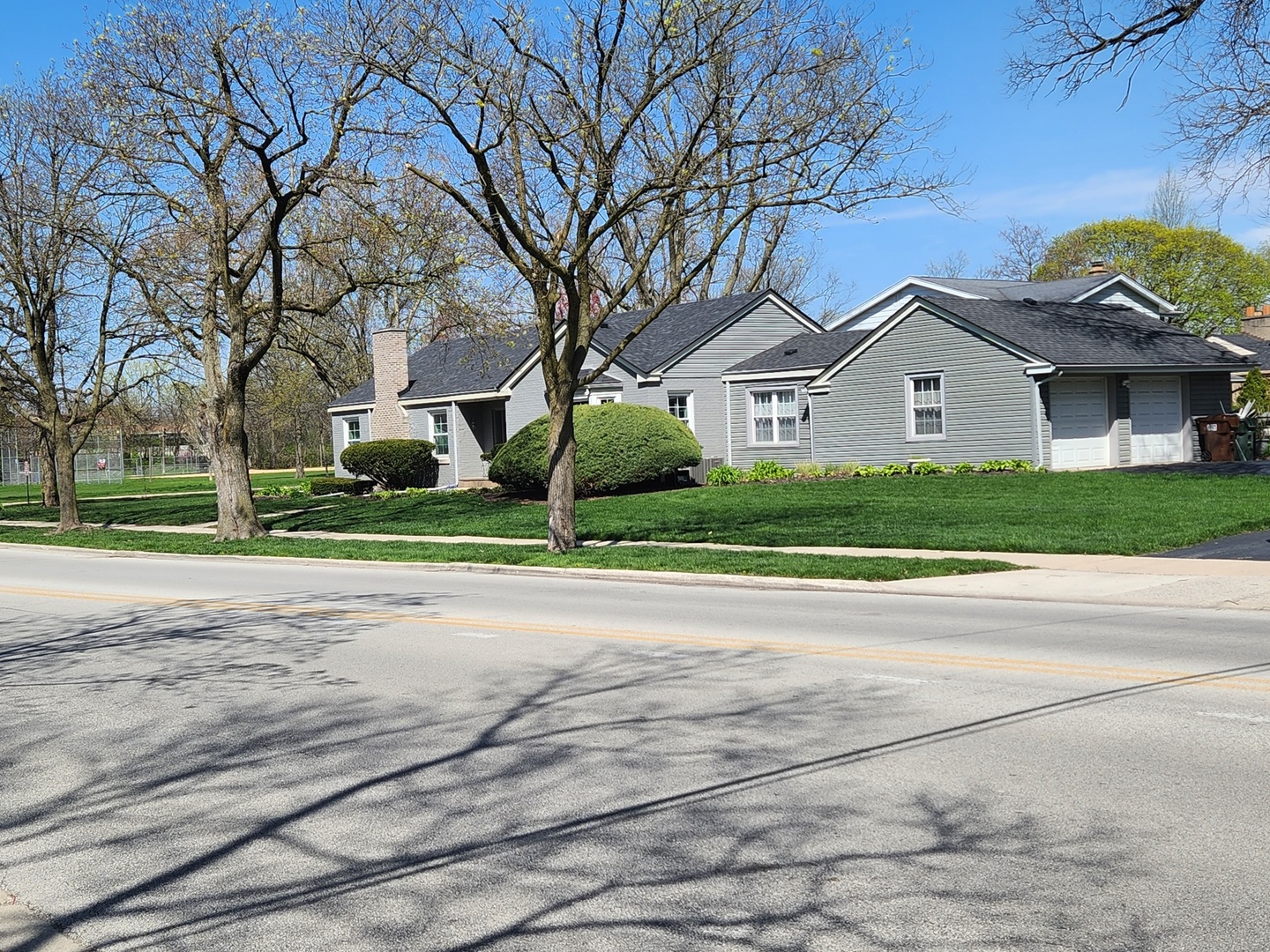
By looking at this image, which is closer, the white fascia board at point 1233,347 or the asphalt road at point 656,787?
the asphalt road at point 656,787

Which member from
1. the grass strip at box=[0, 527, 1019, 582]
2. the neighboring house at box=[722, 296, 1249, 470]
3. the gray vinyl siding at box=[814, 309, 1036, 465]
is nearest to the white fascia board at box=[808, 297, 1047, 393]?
the neighboring house at box=[722, 296, 1249, 470]

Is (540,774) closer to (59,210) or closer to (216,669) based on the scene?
(216,669)

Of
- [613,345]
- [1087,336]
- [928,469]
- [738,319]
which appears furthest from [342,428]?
[1087,336]

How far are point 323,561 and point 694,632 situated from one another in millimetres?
12033

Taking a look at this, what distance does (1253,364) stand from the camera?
3769 centimetres

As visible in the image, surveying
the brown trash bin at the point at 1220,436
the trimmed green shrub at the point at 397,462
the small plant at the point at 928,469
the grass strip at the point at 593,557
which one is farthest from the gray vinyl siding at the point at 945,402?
the grass strip at the point at 593,557

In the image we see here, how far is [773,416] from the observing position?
128 feet

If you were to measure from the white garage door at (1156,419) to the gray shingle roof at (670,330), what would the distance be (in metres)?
12.6

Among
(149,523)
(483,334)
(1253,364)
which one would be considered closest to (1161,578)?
(483,334)

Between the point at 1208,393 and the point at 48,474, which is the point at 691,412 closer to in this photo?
the point at 1208,393

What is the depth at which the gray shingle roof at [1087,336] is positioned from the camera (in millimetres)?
32500

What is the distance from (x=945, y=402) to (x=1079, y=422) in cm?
342

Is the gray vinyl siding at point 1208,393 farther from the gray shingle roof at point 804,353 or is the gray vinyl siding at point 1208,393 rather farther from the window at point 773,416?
the window at point 773,416

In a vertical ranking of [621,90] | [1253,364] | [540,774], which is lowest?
[540,774]
